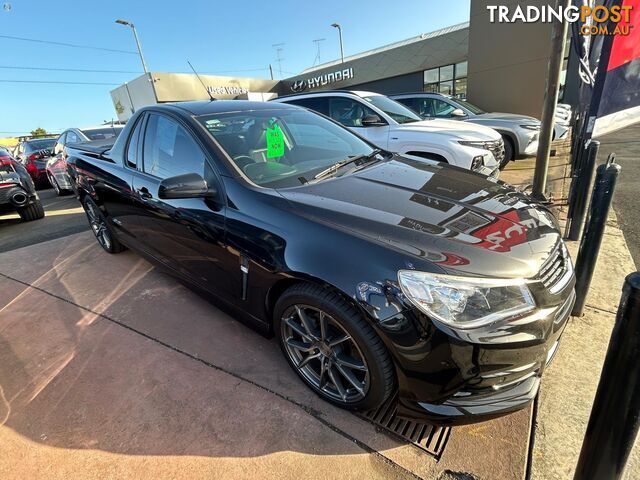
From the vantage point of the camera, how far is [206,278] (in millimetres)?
2576

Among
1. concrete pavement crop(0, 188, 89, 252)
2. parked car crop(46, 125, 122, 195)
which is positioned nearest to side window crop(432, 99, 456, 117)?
parked car crop(46, 125, 122, 195)

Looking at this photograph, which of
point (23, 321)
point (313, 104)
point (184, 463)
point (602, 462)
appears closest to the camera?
point (602, 462)

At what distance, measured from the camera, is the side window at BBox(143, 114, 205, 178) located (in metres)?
2.52

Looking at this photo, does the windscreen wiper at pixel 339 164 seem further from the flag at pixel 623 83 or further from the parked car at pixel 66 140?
the parked car at pixel 66 140

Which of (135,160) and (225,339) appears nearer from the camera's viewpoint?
(225,339)

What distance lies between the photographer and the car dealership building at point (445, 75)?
458 inches

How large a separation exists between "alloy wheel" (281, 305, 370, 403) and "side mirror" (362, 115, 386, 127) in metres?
3.78

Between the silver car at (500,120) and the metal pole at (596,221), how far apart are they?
470 centimetres

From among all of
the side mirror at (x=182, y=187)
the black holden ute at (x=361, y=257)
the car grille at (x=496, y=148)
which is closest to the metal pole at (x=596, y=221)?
the black holden ute at (x=361, y=257)

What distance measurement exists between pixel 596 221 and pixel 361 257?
1.88 meters

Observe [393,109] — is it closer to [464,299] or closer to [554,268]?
[554,268]

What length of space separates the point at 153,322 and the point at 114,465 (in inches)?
50.9

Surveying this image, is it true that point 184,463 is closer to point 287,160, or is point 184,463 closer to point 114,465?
point 114,465

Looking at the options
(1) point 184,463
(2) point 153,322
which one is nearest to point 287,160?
(2) point 153,322
